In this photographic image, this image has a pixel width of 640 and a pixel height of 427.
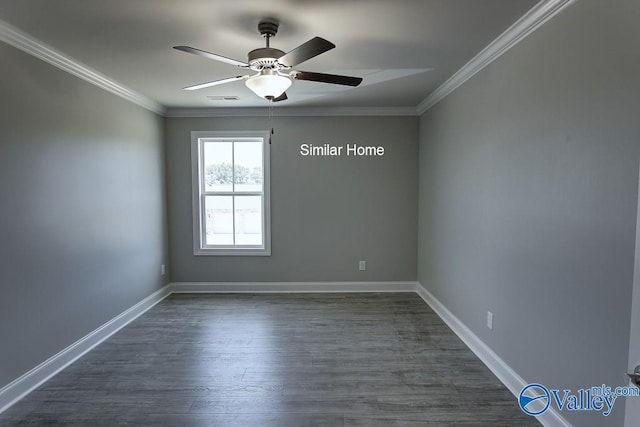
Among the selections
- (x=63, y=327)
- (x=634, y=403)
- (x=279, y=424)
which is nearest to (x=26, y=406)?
(x=63, y=327)

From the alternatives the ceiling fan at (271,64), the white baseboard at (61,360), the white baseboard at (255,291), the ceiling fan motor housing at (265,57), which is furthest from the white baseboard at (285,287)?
the ceiling fan motor housing at (265,57)

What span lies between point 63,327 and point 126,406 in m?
0.99

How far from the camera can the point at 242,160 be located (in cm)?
475

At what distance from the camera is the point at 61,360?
2.72 metres

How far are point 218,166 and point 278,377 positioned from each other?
10.0 ft

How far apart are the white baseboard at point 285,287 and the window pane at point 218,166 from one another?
1.33m

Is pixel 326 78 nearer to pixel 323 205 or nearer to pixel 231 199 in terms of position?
pixel 323 205

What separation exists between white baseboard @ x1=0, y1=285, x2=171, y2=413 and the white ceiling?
91.8 inches

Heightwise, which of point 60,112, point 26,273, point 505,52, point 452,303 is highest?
point 505,52

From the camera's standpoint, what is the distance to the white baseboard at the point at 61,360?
2287 millimetres

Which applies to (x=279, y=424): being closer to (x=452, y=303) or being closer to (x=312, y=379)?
(x=312, y=379)

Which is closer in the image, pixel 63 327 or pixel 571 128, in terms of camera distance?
pixel 571 128

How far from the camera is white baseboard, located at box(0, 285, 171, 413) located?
2287mm

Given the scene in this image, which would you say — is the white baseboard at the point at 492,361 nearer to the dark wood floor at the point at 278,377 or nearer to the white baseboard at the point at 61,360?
the dark wood floor at the point at 278,377
